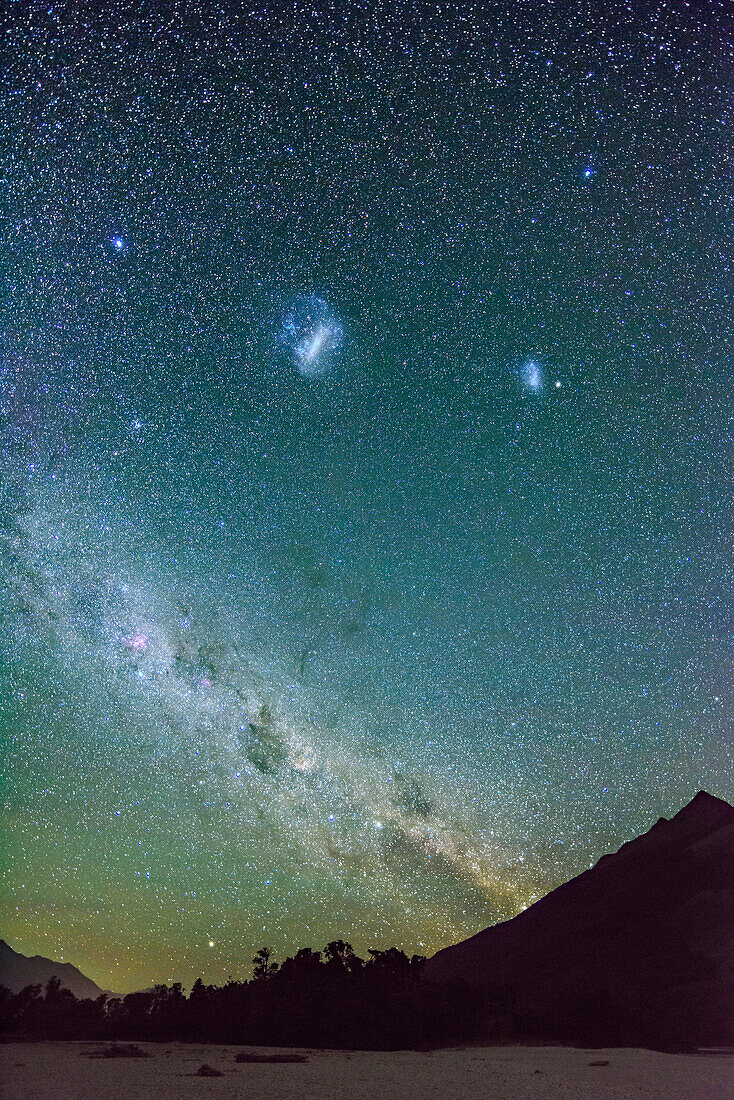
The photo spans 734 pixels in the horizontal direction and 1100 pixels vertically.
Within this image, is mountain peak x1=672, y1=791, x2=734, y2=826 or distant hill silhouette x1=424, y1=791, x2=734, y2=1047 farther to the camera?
mountain peak x1=672, y1=791, x2=734, y2=826

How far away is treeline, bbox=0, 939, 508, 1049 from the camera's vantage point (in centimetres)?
4078

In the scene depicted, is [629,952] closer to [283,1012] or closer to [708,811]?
[708,811]

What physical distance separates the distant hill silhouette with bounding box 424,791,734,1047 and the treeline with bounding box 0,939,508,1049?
3.01 m

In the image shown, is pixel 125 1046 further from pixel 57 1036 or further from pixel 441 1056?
pixel 441 1056

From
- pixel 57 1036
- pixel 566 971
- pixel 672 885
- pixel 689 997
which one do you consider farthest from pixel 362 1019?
pixel 672 885

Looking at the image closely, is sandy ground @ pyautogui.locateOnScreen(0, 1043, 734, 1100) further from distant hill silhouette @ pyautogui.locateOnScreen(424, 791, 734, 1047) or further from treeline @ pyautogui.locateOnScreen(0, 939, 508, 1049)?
distant hill silhouette @ pyautogui.locateOnScreen(424, 791, 734, 1047)

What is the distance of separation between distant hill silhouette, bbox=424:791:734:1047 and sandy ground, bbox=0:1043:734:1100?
9.38 m

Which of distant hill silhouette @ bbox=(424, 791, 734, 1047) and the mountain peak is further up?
the mountain peak

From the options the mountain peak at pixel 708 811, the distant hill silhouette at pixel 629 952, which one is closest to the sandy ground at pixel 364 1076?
the distant hill silhouette at pixel 629 952

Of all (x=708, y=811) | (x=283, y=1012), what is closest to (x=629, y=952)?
(x=708, y=811)

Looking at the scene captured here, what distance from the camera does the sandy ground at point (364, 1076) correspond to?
23453 mm

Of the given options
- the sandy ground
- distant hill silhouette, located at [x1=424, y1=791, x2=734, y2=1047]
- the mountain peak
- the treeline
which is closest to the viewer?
the sandy ground

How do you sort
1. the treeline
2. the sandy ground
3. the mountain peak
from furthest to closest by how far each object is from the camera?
the mountain peak < the treeline < the sandy ground

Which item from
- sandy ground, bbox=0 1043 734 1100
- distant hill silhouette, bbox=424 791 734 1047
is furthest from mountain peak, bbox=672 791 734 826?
sandy ground, bbox=0 1043 734 1100
